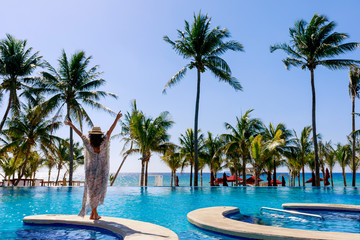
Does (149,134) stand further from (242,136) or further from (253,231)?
(253,231)

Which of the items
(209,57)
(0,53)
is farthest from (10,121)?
(209,57)

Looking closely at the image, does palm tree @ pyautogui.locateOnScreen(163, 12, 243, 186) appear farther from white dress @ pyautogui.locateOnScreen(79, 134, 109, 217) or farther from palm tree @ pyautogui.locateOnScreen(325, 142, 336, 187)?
palm tree @ pyautogui.locateOnScreen(325, 142, 336, 187)

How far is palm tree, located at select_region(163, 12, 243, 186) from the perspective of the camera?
2033cm

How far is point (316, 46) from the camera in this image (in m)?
19.9

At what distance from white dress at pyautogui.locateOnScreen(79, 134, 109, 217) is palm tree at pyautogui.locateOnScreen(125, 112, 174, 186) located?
16.9m

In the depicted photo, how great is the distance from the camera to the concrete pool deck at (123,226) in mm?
4196

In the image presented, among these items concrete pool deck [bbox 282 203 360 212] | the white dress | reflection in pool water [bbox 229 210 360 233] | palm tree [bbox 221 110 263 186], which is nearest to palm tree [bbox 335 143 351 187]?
palm tree [bbox 221 110 263 186]

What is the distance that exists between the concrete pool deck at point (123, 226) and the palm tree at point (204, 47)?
15.0 m

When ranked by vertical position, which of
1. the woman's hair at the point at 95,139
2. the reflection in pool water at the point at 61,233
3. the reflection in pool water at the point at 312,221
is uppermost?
the woman's hair at the point at 95,139

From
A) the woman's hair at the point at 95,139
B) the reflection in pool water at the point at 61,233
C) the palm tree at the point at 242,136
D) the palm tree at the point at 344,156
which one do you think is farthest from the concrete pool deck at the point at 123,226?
the palm tree at the point at 344,156

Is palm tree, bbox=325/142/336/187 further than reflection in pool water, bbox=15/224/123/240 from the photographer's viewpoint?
Yes

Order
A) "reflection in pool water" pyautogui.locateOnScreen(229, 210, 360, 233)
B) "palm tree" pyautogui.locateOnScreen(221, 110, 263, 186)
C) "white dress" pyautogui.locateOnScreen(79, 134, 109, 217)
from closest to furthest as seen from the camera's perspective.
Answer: "white dress" pyautogui.locateOnScreen(79, 134, 109, 217) → "reflection in pool water" pyautogui.locateOnScreen(229, 210, 360, 233) → "palm tree" pyautogui.locateOnScreen(221, 110, 263, 186)

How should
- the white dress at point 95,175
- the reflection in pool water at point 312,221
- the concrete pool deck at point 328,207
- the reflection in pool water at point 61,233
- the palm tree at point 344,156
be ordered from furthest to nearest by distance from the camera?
the palm tree at point 344,156, the concrete pool deck at point 328,207, the reflection in pool water at point 312,221, the white dress at point 95,175, the reflection in pool water at point 61,233

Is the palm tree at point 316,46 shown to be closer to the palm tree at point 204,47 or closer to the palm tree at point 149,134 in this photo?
the palm tree at point 204,47
